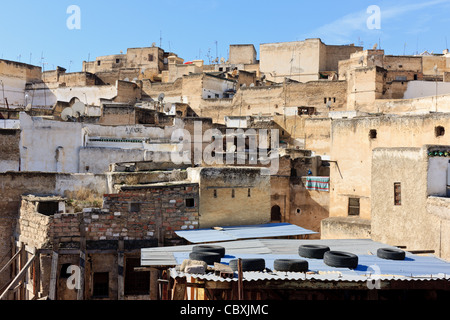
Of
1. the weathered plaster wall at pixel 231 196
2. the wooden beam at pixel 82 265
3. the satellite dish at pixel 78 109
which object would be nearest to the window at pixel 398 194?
the weathered plaster wall at pixel 231 196

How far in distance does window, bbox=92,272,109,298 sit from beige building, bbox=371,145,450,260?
6.72 metres

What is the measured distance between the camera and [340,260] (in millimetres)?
7785

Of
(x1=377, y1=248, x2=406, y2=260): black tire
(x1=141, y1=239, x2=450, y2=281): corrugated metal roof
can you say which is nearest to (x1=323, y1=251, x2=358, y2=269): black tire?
(x1=141, y1=239, x2=450, y2=281): corrugated metal roof

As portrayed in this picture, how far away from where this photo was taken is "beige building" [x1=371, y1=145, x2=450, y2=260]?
962 cm

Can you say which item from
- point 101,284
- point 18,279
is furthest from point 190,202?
point 18,279

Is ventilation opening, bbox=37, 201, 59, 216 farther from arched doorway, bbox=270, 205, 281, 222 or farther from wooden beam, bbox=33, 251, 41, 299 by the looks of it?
arched doorway, bbox=270, 205, 281, 222

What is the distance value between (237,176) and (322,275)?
6765 millimetres

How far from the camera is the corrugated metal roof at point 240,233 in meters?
11.4

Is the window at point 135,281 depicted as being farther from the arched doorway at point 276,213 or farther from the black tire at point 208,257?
the arched doorway at point 276,213

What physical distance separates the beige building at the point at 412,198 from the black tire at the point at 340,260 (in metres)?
2.56

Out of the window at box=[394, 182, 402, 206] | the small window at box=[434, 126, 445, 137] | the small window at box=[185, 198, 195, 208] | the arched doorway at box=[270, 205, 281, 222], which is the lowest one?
the arched doorway at box=[270, 205, 281, 222]
